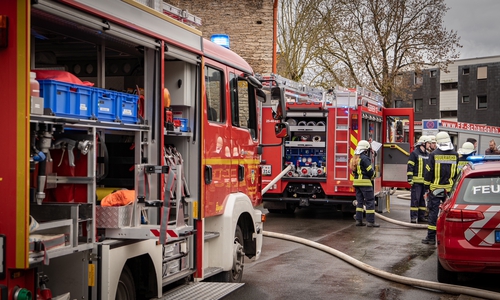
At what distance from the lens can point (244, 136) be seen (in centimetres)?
789

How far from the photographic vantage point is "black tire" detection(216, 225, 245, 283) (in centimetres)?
729

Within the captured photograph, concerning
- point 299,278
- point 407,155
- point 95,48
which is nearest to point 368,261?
point 299,278

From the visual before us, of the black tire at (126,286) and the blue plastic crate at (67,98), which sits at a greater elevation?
the blue plastic crate at (67,98)

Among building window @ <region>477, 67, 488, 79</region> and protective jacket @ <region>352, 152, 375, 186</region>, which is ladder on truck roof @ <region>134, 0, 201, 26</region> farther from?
building window @ <region>477, 67, 488, 79</region>

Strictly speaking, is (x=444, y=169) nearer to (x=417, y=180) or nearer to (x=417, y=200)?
(x=417, y=180)

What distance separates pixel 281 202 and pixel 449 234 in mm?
8949

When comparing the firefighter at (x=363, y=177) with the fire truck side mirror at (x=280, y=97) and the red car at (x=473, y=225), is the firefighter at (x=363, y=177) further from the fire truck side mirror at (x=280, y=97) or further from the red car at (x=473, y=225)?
the fire truck side mirror at (x=280, y=97)

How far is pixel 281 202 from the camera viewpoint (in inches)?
639

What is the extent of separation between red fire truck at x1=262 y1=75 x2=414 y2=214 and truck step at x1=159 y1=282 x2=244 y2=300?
8.54m

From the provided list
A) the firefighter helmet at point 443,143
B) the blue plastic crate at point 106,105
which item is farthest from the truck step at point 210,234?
the firefighter helmet at point 443,143

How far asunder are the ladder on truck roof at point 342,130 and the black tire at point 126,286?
1020 cm

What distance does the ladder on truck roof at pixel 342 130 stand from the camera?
49.9 ft

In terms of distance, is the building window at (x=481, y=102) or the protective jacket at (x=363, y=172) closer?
the protective jacket at (x=363, y=172)

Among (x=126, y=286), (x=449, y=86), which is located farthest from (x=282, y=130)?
(x=449, y=86)
